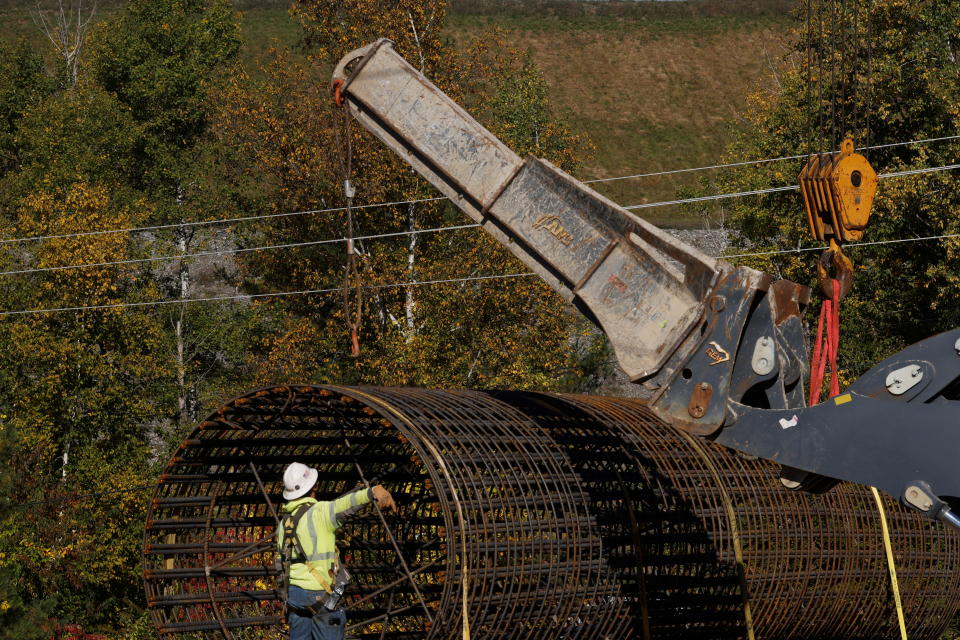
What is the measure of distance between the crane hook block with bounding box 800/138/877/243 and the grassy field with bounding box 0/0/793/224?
55.4m

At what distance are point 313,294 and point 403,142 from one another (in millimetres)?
21046

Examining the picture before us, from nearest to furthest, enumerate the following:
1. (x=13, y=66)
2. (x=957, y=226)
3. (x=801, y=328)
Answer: (x=801, y=328)
(x=957, y=226)
(x=13, y=66)

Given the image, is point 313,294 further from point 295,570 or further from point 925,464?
point 925,464

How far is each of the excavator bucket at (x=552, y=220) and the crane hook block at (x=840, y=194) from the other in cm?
85

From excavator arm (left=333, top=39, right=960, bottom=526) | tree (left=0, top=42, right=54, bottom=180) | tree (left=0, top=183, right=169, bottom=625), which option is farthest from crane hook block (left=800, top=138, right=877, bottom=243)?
tree (left=0, top=42, right=54, bottom=180)

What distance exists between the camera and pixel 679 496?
1227 centimetres

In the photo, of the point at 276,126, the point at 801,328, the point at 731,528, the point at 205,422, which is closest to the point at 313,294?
the point at 276,126

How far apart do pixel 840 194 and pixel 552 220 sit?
7.46ft

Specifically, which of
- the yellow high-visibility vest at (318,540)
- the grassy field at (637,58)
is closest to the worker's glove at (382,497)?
the yellow high-visibility vest at (318,540)

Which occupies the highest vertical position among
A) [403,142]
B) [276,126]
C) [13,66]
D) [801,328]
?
[13,66]

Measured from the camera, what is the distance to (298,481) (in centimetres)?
1028

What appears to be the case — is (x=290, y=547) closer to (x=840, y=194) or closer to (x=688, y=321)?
(x=688, y=321)

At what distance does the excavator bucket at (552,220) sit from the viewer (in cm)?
922

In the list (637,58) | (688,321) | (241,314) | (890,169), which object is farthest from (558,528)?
(637,58)
